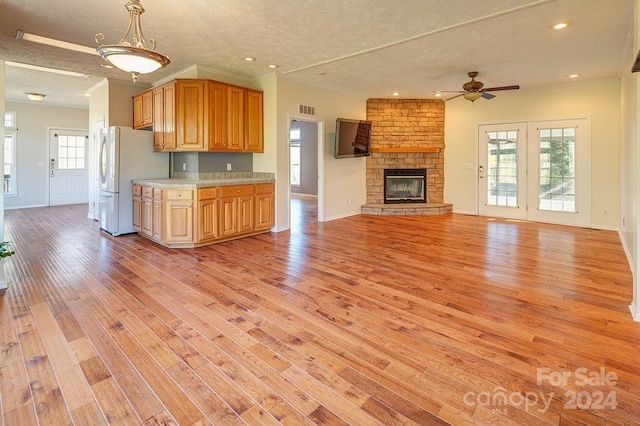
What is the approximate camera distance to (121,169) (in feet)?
18.4

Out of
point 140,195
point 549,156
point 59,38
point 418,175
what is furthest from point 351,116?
point 59,38

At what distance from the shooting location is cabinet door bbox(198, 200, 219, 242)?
194 inches

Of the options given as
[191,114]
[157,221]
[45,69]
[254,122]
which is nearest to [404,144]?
[254,122]

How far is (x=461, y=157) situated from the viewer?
8.16 metres

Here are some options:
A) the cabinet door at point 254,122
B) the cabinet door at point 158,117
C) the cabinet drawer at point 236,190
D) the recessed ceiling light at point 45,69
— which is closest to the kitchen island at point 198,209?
the cabinet drawer at point 236,190

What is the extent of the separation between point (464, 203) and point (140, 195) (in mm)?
6843

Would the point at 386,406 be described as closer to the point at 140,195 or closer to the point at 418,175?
the point at 140,195

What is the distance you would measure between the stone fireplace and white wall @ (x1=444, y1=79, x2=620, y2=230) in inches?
10.9

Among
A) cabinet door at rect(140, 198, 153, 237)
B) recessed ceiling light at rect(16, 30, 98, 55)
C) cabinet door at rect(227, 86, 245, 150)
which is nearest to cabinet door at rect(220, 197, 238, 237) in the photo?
cabinet door at rect(227, 86, 245, 150)

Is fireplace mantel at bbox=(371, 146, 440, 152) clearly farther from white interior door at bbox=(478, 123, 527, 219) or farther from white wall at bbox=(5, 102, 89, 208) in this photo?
white wall at bbox=(5, 102, 89, 208)

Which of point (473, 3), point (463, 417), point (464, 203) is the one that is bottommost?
point (463, 417)

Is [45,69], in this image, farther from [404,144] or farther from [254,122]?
[404,144]

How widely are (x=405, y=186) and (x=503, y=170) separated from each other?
2172mm

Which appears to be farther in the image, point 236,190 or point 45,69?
point 45,69
